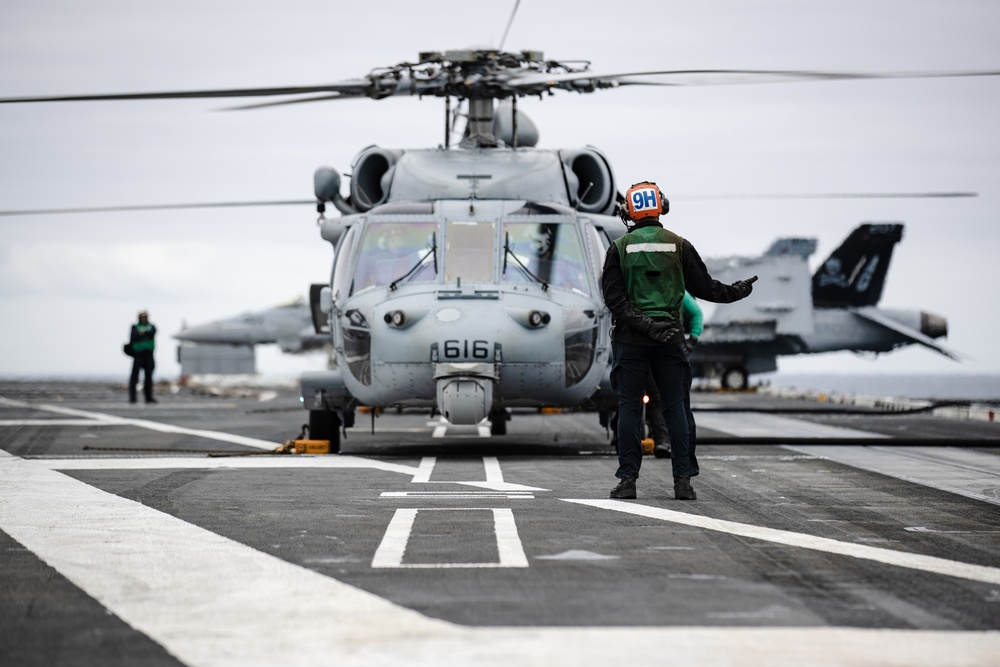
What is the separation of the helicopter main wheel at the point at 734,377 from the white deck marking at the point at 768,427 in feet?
86.2

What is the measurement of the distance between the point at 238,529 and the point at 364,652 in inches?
125

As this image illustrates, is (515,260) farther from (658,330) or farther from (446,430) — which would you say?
(446,430)

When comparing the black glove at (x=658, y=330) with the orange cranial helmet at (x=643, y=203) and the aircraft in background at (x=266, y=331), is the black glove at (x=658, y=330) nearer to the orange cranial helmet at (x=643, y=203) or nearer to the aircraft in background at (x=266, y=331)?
the orange cranial helmet at (x=643, y=203)

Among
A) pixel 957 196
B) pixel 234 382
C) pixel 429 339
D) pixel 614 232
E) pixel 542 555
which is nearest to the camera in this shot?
pixel 542 555

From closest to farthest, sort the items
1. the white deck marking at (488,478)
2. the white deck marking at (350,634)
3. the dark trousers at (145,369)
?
the white deck marking at (350,634) → the white deck marking at (488,478) → the dark trousers at (145,369)

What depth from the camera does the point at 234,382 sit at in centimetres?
5509

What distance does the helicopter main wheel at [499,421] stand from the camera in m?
16.8

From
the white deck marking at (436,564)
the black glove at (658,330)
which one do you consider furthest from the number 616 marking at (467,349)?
the white deck marking at (436,564)

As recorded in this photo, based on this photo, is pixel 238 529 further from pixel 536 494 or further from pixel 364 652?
pixel 364 652

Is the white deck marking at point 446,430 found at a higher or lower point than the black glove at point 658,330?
lower

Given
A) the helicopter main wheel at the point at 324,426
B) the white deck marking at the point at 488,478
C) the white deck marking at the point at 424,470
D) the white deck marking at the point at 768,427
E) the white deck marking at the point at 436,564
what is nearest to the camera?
the white deck marking at the point at 436,564

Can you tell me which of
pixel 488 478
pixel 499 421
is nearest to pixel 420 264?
pixel 488 478

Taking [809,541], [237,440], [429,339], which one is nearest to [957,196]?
[429,339]

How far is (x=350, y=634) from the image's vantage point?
14.5ft
